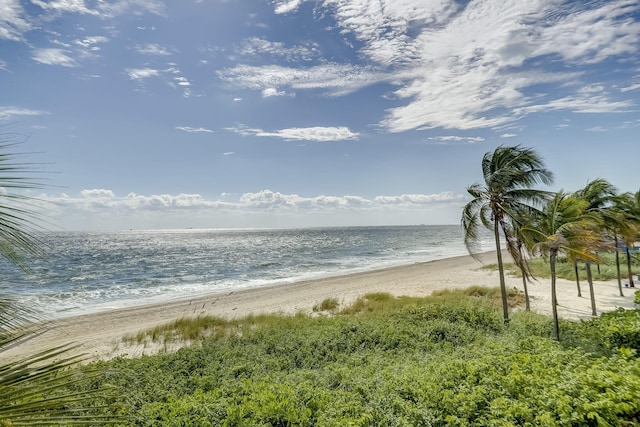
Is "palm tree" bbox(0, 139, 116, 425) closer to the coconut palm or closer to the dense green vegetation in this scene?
the dense green vegetation

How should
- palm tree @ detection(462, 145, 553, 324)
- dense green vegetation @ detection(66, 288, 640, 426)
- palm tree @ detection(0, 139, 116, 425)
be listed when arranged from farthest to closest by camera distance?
palm tree @ detection(462, 145, 553, 324)
dense green vegetation @ detection(66, 288, 640, 426)
palm tree @ detection(0, 139, 116, 425)

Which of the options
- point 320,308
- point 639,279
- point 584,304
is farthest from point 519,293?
point 320,308

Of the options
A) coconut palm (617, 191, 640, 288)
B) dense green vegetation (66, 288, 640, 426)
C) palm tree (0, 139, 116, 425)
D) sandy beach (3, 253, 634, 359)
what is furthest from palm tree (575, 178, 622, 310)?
palm tree (0, 139, 116, 425)

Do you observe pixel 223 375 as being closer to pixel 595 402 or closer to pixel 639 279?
pixel 595 402

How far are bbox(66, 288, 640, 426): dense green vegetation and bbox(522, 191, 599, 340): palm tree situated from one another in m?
→ 1.74

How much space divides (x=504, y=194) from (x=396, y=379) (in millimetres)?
9258

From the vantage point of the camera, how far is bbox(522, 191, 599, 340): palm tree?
9.53 metres

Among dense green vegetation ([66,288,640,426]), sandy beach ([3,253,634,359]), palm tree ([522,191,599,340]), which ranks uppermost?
palm tree ([522,191,599,340])

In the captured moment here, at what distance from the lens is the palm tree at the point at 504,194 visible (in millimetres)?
12219

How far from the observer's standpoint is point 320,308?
749 inches

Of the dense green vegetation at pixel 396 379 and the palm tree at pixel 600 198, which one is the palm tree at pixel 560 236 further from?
the palm tree at pixel 600 198

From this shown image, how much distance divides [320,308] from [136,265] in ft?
118

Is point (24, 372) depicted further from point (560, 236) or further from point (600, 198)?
point (600, 198)

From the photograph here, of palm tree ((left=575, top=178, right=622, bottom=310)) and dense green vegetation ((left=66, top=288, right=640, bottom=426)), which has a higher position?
palm tree ((left=575, top=178, right=622, bottom=310))
